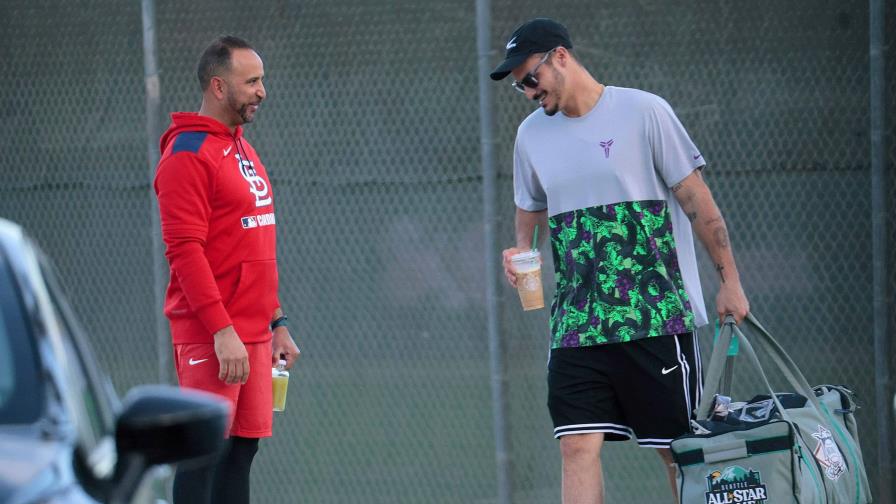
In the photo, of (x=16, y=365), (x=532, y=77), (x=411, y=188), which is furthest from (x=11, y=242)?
(x=411, y=188)

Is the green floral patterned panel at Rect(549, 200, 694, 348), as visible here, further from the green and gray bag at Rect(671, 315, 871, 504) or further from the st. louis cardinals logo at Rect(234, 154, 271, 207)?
the st. louis cardinals logo at Rect(234, 154, 271, 207)

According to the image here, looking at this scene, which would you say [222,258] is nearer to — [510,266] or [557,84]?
[510,266]

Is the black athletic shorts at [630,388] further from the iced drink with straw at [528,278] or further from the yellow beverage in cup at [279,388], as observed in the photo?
the yellow beverage in cup at [279,388]

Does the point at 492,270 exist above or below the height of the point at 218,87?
below

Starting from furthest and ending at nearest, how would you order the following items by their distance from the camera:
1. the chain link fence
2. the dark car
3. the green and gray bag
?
the chain link fence, the green and gray bag, the dark car

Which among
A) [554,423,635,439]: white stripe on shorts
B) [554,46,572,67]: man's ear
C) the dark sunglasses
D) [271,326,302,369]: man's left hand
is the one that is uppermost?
[554,46,572,67]: man's ear

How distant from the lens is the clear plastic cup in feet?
15.6

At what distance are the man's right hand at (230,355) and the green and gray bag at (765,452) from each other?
1470 millimetres

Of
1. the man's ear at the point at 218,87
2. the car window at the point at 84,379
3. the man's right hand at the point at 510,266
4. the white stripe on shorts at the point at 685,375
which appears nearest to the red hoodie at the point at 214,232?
the man's ear at the point at 218,87

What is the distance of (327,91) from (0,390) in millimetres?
4496

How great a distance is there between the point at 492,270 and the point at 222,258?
187 centimetres

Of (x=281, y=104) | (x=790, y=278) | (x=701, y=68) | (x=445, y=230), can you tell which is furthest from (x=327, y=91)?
(x=790, y=278)

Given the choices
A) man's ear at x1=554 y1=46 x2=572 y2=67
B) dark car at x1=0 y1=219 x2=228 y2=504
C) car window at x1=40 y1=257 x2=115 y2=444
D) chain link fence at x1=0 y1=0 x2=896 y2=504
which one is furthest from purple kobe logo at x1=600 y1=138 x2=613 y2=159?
dark car at x1=0 y1=219 x2=228 y2=504

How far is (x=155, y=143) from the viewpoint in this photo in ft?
22.7
